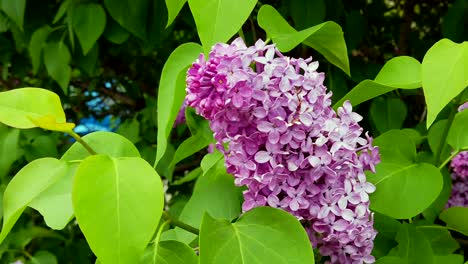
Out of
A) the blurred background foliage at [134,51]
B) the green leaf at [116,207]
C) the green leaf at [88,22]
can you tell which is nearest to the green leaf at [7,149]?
the blurred background foliage at [134,51]

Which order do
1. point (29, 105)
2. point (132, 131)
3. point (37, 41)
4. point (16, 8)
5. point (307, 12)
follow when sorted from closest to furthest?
point (29, 105), point (307, 12), point (16, 8), point (37, 41), point (132, 131)

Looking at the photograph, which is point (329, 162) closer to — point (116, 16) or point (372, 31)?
point (116, 16)

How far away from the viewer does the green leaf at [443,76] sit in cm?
57

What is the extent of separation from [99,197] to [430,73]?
302 mm

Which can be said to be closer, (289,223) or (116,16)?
(289,223)

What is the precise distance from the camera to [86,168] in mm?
519

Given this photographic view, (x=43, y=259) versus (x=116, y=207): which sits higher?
(x=116, y=207)

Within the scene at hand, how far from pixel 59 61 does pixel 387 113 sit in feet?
2.33

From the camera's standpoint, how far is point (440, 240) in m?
0.88

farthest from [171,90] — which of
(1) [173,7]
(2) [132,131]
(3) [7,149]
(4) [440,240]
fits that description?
(2) [132,131]

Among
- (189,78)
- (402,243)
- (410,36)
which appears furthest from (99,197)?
(410,36)

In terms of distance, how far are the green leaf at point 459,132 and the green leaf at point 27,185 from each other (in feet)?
1.42

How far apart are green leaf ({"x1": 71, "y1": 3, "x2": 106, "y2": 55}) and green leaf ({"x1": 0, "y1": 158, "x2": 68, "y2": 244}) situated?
2.58 feet

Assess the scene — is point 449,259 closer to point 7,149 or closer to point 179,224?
point 179,224
